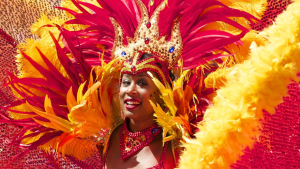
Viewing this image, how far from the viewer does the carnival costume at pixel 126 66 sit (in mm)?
1769

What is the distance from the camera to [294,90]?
1518 mm

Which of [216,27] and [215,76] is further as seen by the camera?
[216,27]

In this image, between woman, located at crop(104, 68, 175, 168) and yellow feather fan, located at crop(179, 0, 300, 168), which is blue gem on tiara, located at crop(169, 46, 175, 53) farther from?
yellow feather fan, located at crop(179, 0, 300, 168)

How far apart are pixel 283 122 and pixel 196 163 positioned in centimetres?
45

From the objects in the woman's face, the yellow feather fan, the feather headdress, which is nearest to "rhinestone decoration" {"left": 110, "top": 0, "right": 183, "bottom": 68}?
the feather headdress

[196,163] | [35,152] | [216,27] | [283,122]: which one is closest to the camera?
[196,163]

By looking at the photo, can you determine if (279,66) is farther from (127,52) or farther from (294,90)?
(127,52)

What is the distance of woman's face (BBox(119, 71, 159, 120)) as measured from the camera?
173cm

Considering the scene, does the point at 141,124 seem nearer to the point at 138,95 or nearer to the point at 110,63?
the point at 138,95

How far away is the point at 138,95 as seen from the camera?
5.68 ft

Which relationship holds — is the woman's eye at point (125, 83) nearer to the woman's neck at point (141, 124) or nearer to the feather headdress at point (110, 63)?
the feather headdress at point (110, 63)

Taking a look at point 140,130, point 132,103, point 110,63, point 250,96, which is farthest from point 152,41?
point 250,96

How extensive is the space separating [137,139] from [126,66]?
0.37 metres

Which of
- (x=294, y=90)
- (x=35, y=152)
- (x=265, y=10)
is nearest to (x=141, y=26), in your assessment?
(x=265, y=10)
